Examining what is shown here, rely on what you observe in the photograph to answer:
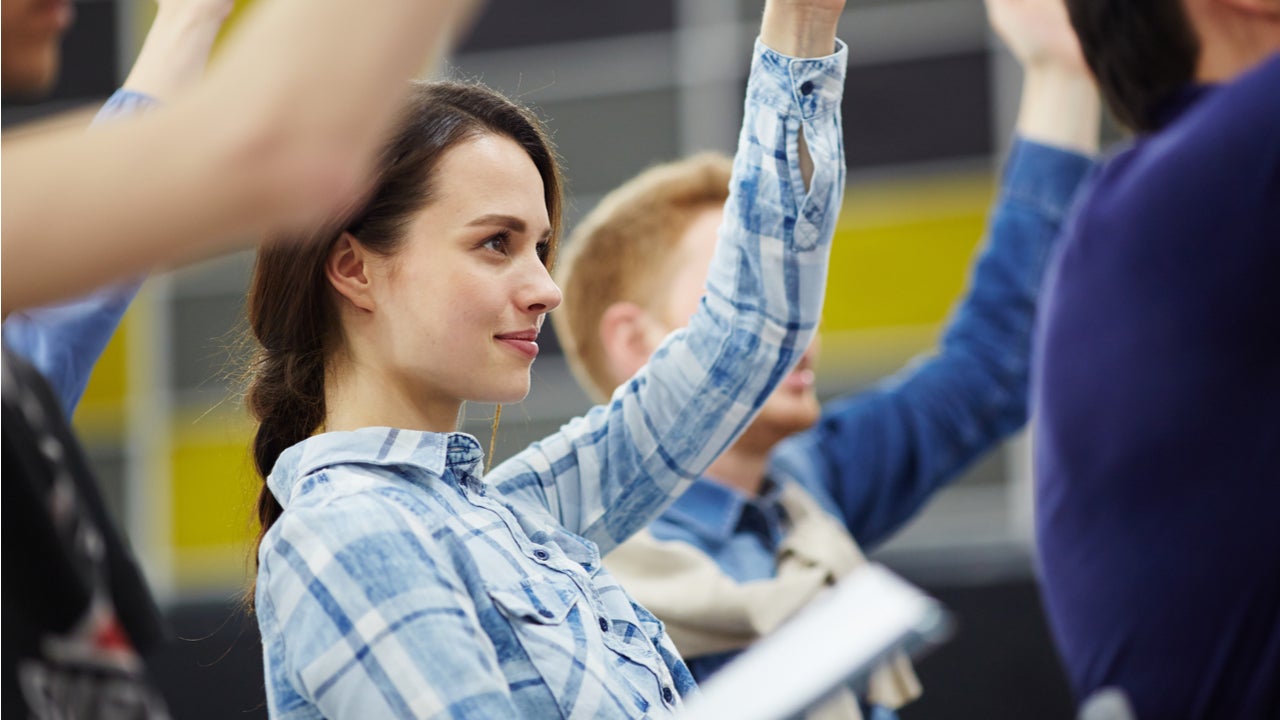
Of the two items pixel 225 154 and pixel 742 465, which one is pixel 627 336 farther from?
pixel 225 154

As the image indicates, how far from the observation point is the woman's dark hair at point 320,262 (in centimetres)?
130

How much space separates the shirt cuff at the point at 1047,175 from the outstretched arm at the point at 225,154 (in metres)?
1.64

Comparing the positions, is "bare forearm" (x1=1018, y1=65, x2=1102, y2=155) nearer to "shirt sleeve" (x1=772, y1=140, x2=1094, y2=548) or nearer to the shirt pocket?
"shirt sleeve" (x1=772, y1=140, x2=1094, y2=548)

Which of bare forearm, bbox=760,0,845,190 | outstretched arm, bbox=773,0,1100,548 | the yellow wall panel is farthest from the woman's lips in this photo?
the yellow wall panel

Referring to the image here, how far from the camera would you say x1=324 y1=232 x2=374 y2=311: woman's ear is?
131 cm

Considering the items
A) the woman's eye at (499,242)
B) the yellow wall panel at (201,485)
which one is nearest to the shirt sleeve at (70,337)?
the woman's eye at (499,242)

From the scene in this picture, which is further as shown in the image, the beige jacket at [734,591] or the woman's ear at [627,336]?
the woman's ear at [627,336]

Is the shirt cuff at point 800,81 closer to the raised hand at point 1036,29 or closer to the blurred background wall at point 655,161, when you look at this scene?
the raised hand at point 1036,29

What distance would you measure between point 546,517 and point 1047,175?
1.12m

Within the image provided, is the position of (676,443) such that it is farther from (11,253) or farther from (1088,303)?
(11,253)

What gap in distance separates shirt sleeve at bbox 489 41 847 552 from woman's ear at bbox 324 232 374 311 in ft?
0.73

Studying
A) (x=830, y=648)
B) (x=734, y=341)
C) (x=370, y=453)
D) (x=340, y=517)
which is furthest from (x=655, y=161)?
(x=830, y=648)

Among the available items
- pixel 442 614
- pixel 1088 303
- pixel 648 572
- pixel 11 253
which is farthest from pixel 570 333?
pixel 11 253

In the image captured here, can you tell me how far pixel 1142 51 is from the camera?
1.05 m
